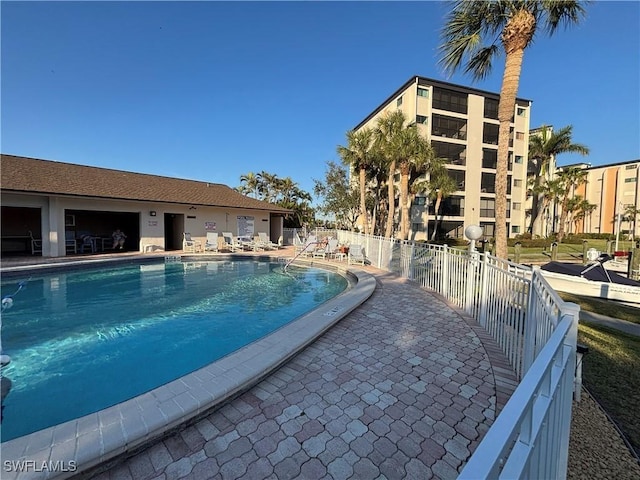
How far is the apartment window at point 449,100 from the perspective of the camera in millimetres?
30953

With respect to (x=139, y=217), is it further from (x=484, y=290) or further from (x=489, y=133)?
(x=489, y=133)

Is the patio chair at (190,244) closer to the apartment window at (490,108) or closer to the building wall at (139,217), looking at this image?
the building wall at (139,217)

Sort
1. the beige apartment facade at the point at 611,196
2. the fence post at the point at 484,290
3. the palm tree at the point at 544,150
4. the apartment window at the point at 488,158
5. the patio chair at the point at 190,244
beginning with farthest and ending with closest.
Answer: the beige apartment facade at the point at 611,196
the apartment window at the point at 488,158
the palm tree at the point at 544,150
the patio chair at the point at 190,244
the fence post at the point at 484,290

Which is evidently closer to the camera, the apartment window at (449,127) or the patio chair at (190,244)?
the patio chair at (190,244)

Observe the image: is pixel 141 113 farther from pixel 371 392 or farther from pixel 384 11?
pixel 371 392

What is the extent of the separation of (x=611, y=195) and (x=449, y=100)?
27.0m

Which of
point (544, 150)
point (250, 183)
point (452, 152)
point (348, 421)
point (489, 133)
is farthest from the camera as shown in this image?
point (250, 183)

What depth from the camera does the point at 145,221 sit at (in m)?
17.3

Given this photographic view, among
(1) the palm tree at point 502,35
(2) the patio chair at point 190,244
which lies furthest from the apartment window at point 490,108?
(2) the patio chair at point 190,244

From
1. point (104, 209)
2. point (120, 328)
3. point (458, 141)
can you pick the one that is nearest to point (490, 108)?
point (458, 141)

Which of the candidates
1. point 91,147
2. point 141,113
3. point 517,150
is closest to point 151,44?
point 141,113

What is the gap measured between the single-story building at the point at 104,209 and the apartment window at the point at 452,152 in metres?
19.7

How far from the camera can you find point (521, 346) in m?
Answer: 4.19

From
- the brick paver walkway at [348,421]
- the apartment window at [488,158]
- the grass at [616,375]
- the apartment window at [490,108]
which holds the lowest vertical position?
the grass at [616,375]
